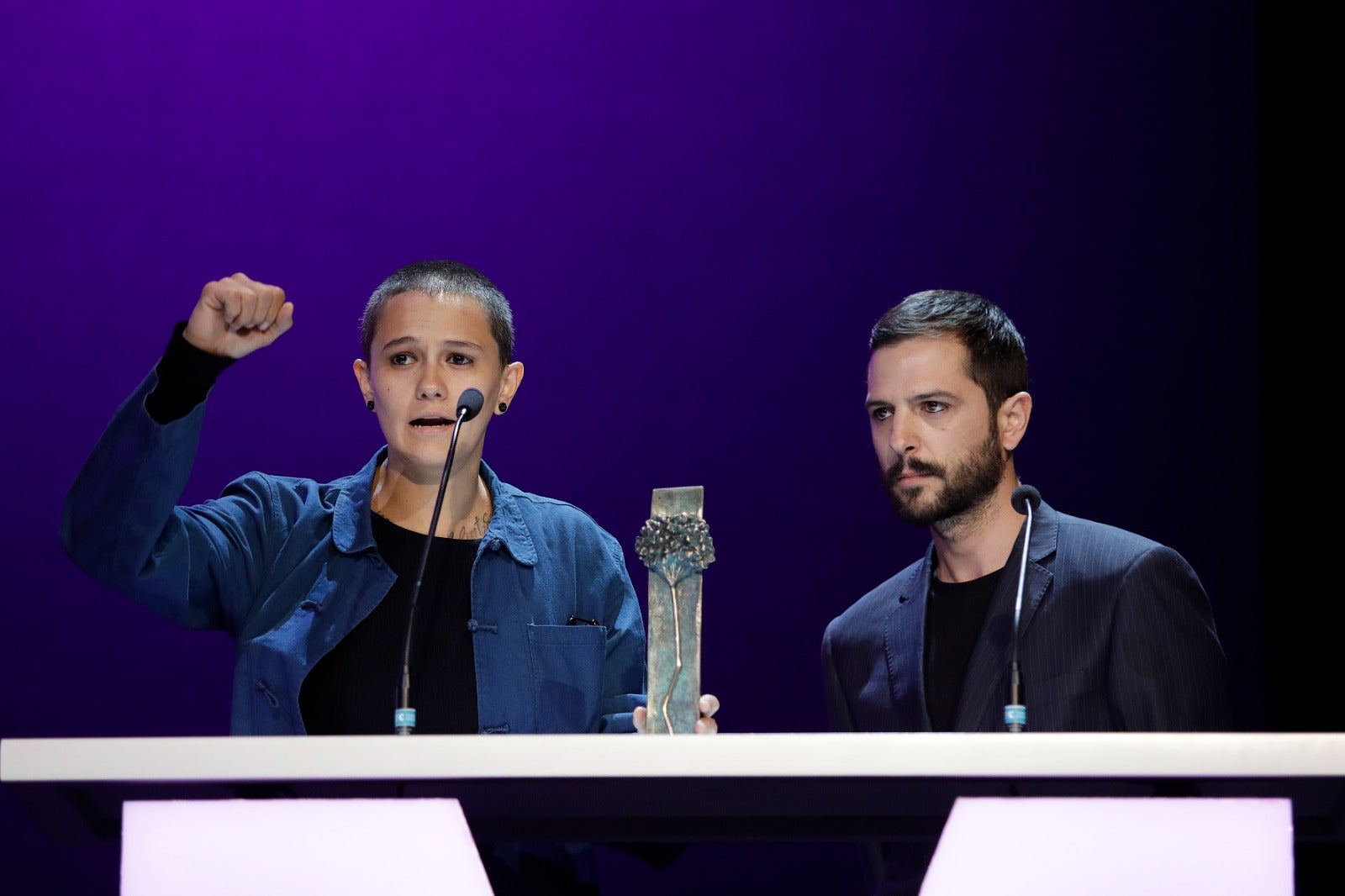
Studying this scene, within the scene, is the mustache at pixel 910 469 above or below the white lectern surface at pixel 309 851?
above

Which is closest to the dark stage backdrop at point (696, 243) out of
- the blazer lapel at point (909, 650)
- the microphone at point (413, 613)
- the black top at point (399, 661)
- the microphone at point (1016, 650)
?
the blazer lapel at point (909, 650)


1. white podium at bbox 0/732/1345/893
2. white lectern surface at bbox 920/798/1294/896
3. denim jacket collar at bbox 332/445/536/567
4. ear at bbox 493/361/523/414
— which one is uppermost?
ear at bbox 493/361/523/414

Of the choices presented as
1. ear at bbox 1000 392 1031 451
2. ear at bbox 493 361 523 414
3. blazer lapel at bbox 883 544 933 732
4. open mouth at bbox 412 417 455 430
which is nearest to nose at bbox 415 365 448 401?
open mouth at bbox 412 417 455 430

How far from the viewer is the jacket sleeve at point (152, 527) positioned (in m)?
1.86

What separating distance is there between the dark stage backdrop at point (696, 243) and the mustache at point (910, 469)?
92cm

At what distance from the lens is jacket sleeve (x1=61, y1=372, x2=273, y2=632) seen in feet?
6.10

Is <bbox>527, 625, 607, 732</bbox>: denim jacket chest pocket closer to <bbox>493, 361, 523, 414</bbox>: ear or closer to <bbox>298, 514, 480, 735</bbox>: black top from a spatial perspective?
<bbox>298, 514, 480, 735</bbox>: black top

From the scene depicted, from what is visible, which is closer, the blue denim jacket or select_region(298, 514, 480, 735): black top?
the blue denim jacket

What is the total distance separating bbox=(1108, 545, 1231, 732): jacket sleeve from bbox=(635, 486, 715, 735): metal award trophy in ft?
2.55

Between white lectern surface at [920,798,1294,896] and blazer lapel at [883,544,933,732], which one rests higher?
blazer lapel at [883,544,933,732]

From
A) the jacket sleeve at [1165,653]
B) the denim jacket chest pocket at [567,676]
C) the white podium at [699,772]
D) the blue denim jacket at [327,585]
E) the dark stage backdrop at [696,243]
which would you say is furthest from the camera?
the dark stage backdrop at [696,243]

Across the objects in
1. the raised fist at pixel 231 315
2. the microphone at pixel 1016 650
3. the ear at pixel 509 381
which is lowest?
the microphone at pixel 1016 650

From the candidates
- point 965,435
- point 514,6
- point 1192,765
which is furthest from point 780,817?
point 514,6

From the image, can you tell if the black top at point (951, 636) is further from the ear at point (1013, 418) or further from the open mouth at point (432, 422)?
the open mouth at point (432, 422)
